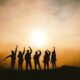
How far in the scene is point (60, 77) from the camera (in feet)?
65.4

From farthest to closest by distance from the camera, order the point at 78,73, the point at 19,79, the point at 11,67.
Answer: the point at 11,67
the point at 78,73
the point at 19,79

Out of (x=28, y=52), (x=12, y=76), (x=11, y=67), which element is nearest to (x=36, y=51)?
(x=28, y=52)

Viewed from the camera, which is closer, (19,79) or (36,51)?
(19,79)

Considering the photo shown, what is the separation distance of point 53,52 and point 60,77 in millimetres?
6264

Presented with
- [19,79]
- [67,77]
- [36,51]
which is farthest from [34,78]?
[36,51]

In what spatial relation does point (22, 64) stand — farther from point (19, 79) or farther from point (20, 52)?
point (19, 79)

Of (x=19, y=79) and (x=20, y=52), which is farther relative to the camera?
(x=20, y=52)

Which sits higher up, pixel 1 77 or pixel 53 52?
pixel 53 52

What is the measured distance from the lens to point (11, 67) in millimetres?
24594

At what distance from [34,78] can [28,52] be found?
18.2ft

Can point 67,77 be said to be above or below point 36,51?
below

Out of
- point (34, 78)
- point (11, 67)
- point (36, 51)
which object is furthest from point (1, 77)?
point (36, 51)

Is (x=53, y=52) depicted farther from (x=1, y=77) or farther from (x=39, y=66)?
(x=1, y=77)

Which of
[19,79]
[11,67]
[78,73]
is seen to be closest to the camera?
[19,79]
